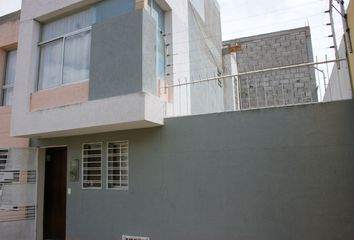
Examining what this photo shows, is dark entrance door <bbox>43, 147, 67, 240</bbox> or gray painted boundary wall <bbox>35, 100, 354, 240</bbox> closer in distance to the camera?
gray painted boundary wall <bbox>35, 100, 354, 240</bbox>

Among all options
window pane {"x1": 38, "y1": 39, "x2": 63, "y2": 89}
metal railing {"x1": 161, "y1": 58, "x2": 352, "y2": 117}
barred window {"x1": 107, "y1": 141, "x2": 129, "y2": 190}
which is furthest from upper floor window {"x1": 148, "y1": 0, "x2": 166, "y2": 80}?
window pane {"x1": 38, "y1": 39, "x2": 63, "y2": 89}

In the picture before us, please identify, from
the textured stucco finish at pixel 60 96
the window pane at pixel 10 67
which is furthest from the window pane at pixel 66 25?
the window pane at pixel 10 67

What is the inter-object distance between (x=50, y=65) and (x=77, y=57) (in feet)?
3.55

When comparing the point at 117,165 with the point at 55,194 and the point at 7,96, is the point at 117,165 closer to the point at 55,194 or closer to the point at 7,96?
the point at 55,194

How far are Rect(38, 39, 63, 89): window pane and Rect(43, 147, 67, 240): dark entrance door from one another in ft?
6.39

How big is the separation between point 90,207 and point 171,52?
4389 mm

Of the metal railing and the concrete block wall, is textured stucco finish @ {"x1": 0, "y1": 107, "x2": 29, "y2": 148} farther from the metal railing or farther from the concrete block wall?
the concrete block wall

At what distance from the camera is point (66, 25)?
7.79 metres

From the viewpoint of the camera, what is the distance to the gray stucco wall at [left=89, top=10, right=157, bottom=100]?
241 inches

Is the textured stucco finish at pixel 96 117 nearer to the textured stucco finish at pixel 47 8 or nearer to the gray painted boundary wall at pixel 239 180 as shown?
the gray painted boundary wall at pixel 239 180

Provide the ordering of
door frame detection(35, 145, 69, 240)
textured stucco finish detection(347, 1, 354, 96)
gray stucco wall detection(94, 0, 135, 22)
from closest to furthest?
textured stucco finish detection(347, 1, 354, 96) < gray stucco wall detection(94, 0, 135, 22) < door frame detection(35, 145, 69, 240)

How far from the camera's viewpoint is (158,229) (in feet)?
20.6

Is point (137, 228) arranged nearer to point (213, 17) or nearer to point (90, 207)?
point (90, 207)

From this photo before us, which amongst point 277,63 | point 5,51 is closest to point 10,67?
point 5,51
